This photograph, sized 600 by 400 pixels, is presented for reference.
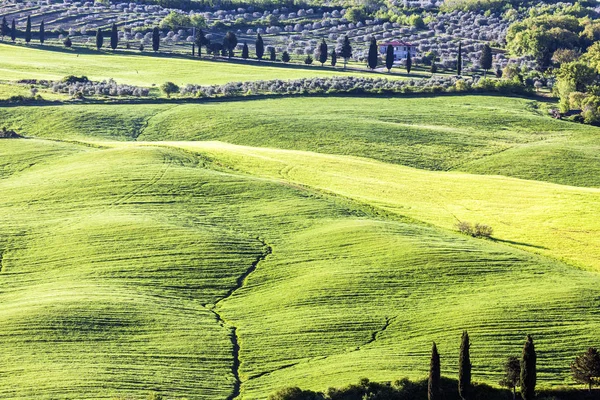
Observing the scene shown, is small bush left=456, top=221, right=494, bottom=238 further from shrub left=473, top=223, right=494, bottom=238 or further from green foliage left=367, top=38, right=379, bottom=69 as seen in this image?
green foliage left=367, top=38, right=379, bottom=69

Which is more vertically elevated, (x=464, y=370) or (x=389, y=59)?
(x=389, y=59)

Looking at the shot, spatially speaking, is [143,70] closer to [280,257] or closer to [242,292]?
[280,257]

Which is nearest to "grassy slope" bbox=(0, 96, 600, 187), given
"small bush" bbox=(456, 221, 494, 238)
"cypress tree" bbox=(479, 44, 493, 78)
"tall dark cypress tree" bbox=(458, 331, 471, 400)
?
"cypress tree" bbox=(479, 44, 493, 78)

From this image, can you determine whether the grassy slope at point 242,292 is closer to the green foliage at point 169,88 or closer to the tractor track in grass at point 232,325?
the tractor track in grass at point 232,325

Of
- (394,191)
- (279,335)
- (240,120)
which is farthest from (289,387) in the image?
(240,120)

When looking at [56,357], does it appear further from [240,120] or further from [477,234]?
[240,120]

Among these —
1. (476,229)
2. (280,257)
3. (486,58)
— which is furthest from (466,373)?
(486,58)

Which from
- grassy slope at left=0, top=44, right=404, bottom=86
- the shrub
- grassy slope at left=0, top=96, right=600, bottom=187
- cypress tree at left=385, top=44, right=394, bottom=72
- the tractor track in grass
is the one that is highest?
cypress tree at left=385, top=44, right=394, bottom=72
